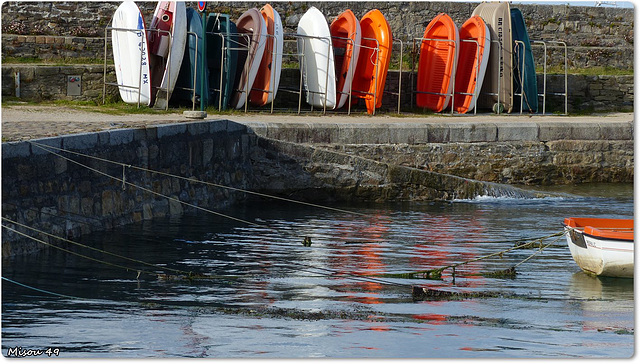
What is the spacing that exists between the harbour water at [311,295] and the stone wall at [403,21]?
803 cm

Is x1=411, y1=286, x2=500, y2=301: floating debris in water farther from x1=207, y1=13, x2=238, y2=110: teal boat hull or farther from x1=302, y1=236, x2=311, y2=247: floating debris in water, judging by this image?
x1=207, y1=13, x2=238, y2=110: teal boat hull

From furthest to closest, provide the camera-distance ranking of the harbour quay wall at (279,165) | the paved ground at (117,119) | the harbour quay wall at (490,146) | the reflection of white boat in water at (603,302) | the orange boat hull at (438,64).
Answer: the orange boat hull at (438,64)
the harbour quay wall at (490,146)
the paved ground at (117,119)
the harbour quay wall at (279,165)
the reflection of white boat in water at (603,302)

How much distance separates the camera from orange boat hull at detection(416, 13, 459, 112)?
17.2 metres

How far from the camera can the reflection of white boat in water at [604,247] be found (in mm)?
8164

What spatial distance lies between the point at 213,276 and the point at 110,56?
1090cm

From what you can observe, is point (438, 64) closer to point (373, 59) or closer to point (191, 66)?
point (373, 59)

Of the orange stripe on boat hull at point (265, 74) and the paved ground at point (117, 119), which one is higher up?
the orange stripe on boat hull at point (265, 74)

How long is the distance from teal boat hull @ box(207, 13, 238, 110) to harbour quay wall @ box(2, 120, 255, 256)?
2726 mm

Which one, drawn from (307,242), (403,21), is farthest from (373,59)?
(307,242)

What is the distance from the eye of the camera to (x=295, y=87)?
17547 millimetres

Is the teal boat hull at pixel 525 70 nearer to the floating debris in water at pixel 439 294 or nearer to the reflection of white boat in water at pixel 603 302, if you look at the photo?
the reflection of white boat in water at pixel 603 302

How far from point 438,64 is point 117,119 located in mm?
6518

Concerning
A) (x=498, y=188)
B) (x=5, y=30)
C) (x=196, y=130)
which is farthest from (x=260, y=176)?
(x=5, y=30)

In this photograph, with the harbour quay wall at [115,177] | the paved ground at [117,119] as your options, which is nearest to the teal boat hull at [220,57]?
the paved ground at [117,119]
